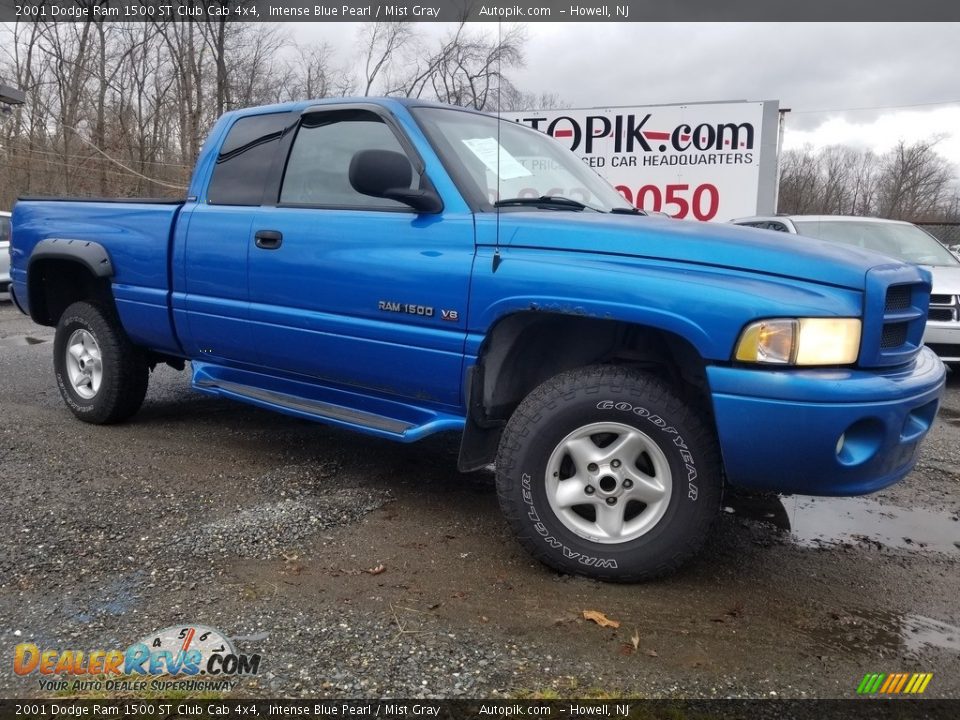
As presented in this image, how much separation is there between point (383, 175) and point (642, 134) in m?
9.32

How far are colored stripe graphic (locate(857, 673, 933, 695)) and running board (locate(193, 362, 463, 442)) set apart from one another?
1.74 meters

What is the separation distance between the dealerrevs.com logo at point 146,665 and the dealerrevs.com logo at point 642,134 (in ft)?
33.9

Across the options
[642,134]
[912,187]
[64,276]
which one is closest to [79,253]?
[64,276]

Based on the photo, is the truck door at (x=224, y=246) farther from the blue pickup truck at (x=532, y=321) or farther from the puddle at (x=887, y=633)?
the puddle at (x=887, y=633)

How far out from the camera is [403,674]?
2242mm

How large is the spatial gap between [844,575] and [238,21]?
25.1m

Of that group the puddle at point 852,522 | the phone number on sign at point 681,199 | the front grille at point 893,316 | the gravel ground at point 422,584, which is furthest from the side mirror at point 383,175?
the phone number on sign at point 681,199

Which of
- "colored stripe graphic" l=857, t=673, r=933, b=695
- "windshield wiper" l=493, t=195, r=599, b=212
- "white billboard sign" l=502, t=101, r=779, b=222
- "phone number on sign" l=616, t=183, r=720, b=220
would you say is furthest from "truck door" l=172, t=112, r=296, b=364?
"phone number on sign" l=616, t=183, r=720, b=220

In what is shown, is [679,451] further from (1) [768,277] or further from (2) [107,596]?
(2) [107,596]

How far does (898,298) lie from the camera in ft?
9.16

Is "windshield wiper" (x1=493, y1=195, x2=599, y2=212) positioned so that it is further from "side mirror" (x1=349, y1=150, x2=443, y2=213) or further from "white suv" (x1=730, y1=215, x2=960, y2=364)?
"white suv" (x1=730, y1=215, x2=960, y2=364)

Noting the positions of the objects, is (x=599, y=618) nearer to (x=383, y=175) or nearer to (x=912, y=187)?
(x=383, y=175)

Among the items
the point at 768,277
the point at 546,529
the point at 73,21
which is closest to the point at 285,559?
the point at 546,529

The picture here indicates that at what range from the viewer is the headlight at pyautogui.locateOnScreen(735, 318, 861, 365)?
8.32 feet
